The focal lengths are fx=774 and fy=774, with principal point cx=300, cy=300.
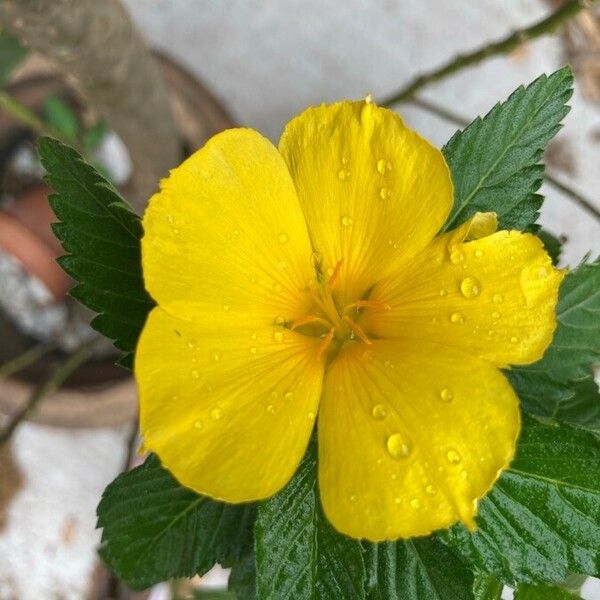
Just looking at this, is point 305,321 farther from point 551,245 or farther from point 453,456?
point 551,245

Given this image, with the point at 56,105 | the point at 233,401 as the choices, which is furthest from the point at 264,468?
the point at 56,105

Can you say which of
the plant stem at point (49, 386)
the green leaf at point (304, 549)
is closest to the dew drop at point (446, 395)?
the green leaf at point (304, 549)

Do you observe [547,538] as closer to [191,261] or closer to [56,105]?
[191,261]

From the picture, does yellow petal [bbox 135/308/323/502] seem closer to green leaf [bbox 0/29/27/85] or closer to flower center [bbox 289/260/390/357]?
flower center [bbox 289/260/390/357]

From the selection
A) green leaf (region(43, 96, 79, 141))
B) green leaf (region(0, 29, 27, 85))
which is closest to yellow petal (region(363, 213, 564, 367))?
green leaf (region(0, 29, 27, 85))

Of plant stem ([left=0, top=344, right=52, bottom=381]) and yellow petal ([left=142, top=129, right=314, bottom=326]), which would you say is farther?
plant stem ([left=0, top=344, right=52, bottom=381])

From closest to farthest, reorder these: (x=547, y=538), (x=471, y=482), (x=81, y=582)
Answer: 1. (x=471, y=482)
2. (x=547, y=538)
3. (x=81, y=582)
